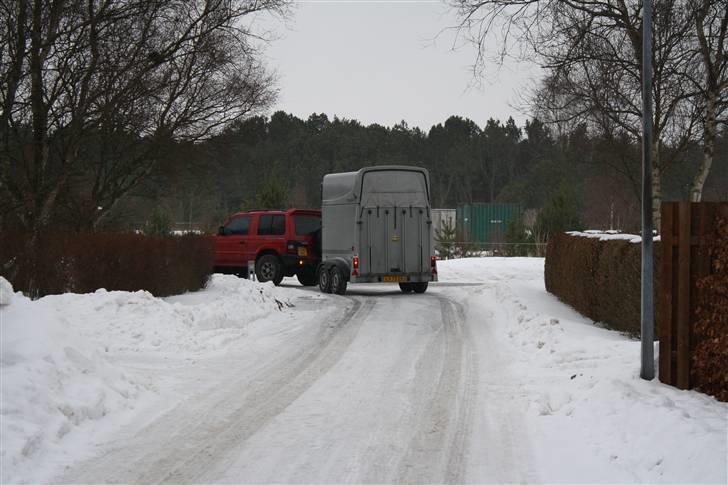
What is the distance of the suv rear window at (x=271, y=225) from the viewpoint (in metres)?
22.7

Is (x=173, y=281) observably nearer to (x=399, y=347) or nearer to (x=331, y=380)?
(x=399, y=347)

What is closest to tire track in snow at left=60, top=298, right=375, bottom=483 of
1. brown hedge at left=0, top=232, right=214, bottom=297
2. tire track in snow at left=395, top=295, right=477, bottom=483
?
tire track in snow at left=395, top=295, right=477, bottom=483

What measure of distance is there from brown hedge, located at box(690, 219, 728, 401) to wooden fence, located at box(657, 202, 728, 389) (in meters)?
0.07

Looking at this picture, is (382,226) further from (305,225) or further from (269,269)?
(269,269)

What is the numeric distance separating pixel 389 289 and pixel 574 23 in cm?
915

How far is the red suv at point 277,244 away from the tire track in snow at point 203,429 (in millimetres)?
11884

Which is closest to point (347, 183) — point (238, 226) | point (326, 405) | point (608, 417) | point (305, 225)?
point (305, 225)

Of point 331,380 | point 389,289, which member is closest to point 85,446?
point 331,380

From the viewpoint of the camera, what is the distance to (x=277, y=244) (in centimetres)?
2270

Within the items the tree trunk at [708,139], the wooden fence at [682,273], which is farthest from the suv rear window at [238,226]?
the wooden fence at [682,273]

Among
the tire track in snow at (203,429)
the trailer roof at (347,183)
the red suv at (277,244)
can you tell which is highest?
the trailer roof at (347,183)

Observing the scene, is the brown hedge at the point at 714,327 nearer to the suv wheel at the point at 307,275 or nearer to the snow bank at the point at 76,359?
the snow bank at the point at 76,359

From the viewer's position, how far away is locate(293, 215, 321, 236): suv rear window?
2258 cm

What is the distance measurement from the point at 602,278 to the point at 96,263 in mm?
8349
